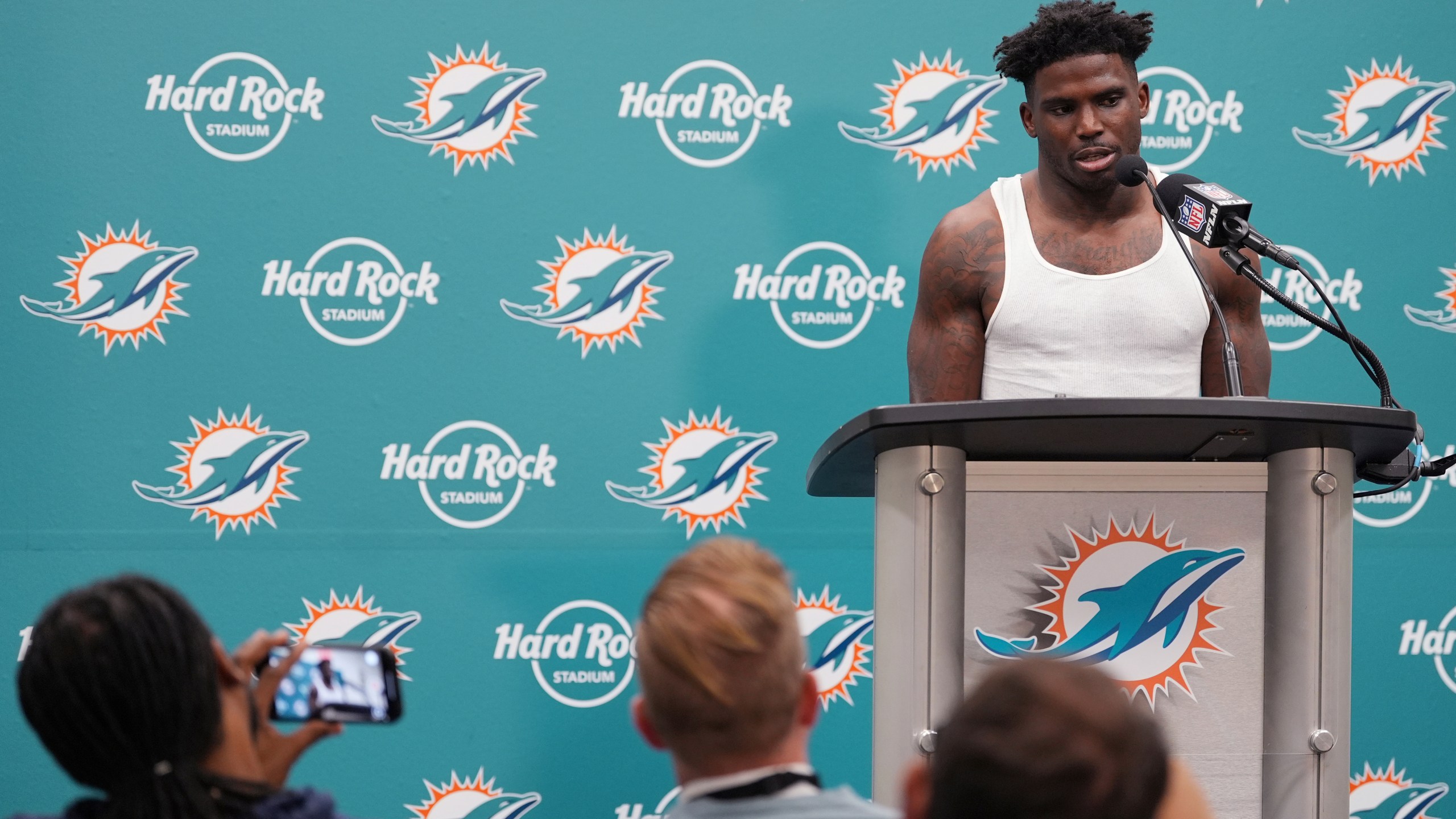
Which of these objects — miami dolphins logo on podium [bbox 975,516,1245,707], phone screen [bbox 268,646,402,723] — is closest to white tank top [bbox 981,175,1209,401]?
miami dolphins logo on podium [bbox 975,516,1245,707]

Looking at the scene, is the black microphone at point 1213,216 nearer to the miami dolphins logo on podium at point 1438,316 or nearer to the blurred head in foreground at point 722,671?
the blurred head in foreground at point 722,671

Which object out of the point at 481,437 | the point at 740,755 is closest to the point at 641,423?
the point at 481,437

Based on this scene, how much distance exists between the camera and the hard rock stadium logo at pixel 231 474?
3.27 meters

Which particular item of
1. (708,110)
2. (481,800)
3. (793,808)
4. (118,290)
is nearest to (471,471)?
(481,800)

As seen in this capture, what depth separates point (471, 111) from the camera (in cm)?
336

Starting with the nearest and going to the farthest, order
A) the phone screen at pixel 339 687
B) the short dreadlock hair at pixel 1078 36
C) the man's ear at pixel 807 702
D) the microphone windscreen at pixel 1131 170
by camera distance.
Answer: the man's ear at pixel 807 702 < the phone screen at pixel 339 687 < the microphone windscreen at pixel 1131 170 < the short dreadlock hair at pixel 1078 36

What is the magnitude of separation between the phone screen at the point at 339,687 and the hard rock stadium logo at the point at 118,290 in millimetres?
2164

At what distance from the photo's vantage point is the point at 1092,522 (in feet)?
5.50

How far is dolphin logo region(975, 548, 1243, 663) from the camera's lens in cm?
166

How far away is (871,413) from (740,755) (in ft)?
1.87

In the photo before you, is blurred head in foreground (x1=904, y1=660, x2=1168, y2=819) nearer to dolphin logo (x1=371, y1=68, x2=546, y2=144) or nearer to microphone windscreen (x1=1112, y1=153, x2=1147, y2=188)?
microphone windscreen (x1=1112, y1=153, x2=1147, y2=188)

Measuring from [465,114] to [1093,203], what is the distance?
63.4 inches

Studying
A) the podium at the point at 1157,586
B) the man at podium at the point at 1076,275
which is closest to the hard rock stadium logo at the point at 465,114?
Answer: the man at podium at the point at 1076,275

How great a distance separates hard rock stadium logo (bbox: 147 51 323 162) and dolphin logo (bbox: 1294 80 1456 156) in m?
2.49
